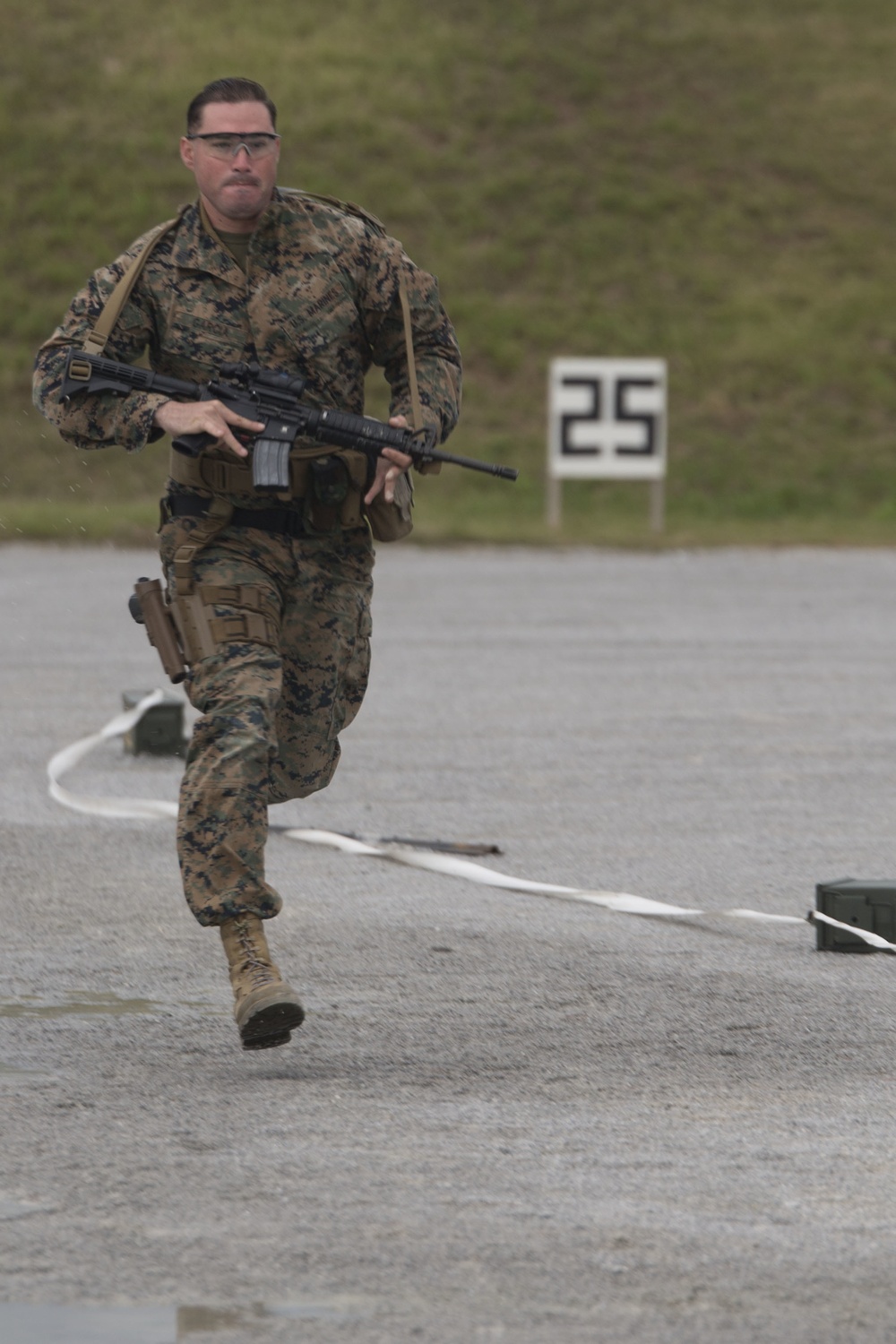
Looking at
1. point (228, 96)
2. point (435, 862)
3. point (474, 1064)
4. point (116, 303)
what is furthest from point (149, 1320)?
point (435, 862)

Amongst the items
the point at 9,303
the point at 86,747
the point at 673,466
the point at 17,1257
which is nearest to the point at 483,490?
the point at 673,466

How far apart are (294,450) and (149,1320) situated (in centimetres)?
233

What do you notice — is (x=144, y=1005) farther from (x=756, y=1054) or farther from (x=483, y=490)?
(x=483, y=490)

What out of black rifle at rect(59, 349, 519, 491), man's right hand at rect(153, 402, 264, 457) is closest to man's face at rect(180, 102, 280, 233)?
black rifle at rect(59, 349, 519, 491)

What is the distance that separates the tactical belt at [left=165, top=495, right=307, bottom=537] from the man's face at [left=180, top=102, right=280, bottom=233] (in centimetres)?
63

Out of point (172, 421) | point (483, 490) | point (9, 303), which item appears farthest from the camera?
point (9, 303)

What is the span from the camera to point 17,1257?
3654mm

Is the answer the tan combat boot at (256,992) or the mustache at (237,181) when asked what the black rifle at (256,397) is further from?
the tan combat boot at (256,992)

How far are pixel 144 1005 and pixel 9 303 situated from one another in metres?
28.8

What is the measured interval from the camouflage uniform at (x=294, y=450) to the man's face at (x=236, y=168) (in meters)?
0.08

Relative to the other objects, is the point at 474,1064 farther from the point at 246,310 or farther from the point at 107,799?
the point at 107,799

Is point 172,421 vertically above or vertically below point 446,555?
above

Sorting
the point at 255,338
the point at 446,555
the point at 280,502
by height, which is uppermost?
the point at 255,338

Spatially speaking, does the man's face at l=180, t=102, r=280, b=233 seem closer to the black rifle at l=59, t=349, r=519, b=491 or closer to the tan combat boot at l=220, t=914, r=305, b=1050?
the black rifle at l=59, t=349, r=519, b=491
